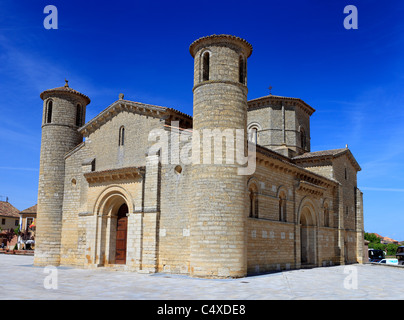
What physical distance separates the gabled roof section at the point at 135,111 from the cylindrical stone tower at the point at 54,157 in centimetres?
160

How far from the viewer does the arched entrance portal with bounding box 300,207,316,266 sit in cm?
2355

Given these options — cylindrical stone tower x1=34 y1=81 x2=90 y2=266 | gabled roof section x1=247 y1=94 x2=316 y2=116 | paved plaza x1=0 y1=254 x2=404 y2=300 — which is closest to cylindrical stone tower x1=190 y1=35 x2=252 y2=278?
paved plaza x1=0 y1=254 x2=404 y2=300

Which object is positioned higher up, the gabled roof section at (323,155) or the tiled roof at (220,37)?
the tiled roof at (220,37)

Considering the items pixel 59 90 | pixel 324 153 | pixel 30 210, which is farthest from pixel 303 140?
pixel 30 210

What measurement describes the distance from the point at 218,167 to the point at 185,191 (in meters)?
2.13

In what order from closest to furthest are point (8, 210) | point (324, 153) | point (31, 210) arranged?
point (324, 153)
point (31, 210)
point (8, 210)

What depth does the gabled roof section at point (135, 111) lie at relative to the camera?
757 inches

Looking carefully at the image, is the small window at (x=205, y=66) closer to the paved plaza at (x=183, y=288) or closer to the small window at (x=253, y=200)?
the small window at (x=253, y=200)

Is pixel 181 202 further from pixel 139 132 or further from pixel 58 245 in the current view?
pixel 58 245

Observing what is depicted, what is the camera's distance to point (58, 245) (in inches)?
867

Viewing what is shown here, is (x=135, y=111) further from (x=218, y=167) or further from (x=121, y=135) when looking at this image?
(x=218, y=167)

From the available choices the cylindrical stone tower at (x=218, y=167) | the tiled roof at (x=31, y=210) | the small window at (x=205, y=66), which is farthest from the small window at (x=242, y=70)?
the tiled roof at (x=31, y=210)

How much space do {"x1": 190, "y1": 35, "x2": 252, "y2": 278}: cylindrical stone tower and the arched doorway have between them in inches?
221

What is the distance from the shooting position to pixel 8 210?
66250 mm
